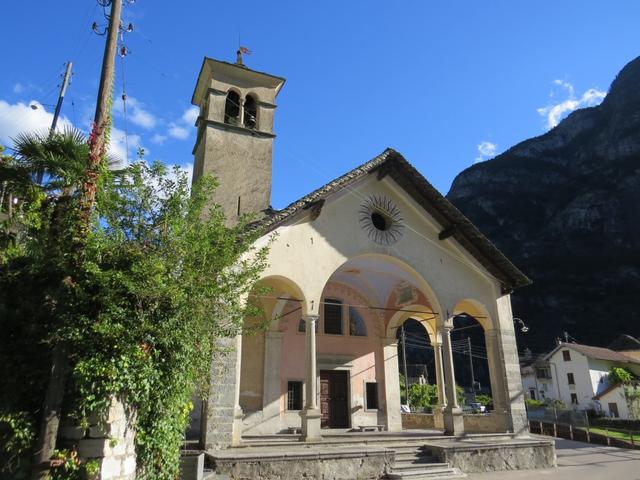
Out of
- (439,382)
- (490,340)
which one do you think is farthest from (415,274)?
(439,382)

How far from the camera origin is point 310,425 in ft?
35.9

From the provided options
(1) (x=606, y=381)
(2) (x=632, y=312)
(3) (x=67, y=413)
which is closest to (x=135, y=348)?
(3) (x=67, y=413)

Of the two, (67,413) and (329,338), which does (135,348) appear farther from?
(329,338)

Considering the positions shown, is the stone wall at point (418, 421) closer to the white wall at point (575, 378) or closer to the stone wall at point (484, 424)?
the stone wall at point (484, 424)

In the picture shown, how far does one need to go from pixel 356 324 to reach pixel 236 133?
8.26m

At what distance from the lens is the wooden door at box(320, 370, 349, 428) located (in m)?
16.0

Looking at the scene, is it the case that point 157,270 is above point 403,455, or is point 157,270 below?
above

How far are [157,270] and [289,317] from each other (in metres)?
9.63

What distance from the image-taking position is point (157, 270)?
6527mm

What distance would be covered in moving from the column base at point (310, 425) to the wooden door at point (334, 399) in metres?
4.99

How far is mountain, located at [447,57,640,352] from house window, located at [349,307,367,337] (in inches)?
2481

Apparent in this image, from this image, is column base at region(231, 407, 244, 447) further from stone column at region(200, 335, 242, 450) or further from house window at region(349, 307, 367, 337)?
house window at region(349, 307, 367, 337)

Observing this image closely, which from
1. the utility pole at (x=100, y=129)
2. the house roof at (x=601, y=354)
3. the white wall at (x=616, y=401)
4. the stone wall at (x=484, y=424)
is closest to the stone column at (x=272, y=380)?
the stone wall at (x=484, y=424)

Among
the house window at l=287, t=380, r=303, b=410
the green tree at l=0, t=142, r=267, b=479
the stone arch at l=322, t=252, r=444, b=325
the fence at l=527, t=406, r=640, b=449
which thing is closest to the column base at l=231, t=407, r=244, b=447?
the green tree at l=0, t=142, r=267, b=479
